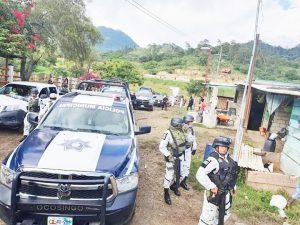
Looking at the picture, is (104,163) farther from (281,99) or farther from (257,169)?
(281,99)

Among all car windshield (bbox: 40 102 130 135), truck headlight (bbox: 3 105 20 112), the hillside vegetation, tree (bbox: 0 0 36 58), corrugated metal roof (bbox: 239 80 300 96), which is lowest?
truck headlight (bbox: 3 105 20 112)

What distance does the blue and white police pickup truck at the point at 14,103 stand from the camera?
9859mm

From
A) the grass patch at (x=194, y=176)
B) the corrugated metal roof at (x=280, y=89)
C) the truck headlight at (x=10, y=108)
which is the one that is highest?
the corrugated metal roof at (x=280, y=89)

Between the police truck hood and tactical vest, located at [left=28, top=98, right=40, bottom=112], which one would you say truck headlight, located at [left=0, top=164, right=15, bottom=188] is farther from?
tactical vest, located at [left=28, top=98, right=40, bottom=112]

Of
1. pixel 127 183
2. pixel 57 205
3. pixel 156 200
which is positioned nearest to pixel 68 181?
pixel 57 205

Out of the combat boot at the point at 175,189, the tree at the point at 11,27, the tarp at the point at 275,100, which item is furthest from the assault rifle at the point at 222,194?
the tree at the point at 11,27

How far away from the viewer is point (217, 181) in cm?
437

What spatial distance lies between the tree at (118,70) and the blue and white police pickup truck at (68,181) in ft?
85.9

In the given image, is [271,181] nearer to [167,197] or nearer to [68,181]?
[167,197]

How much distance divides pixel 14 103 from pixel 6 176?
650 cm

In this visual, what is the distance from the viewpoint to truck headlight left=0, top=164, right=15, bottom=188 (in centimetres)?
410

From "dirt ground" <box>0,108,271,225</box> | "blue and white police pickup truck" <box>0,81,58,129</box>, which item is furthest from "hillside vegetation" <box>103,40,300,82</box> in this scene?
"dirt ground" <box>0,108,271,225</box>

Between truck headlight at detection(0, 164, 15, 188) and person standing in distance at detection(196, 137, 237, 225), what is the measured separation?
94.9 inches

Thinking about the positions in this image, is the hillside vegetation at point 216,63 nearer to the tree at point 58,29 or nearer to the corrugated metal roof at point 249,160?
the tree at point 58,29
